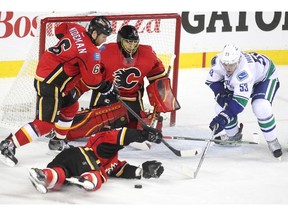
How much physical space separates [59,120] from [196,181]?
946mm

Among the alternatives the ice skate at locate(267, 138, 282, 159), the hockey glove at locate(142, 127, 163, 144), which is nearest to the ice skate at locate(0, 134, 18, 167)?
the hockey glove at locate(142, 127, 163, 144)

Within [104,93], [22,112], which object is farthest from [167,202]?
[22,112]

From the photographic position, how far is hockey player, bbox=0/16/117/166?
5273 mm

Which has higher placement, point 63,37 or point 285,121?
point 63,37

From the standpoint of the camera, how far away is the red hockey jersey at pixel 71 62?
17.3 ft

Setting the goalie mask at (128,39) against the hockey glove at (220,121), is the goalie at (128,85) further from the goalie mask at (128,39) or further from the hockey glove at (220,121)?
the hockey glove at (220,121)

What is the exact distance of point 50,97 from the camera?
5.38m

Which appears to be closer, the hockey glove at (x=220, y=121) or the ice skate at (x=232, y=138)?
the hockey glove at (x=220, y=121)

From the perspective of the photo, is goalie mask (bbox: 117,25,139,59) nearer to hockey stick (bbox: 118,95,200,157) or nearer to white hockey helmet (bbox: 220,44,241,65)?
hockey stick (bbox: 118,95,200,157)

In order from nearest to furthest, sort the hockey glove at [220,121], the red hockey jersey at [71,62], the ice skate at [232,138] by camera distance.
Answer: the red hockey jersey at [71,62]
the hockey glove at [220,121]
the ice skate at [232,138]

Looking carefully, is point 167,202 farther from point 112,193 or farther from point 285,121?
point 285,121

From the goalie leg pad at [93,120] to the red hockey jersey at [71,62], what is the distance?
0.47 meters

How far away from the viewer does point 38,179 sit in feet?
15.6

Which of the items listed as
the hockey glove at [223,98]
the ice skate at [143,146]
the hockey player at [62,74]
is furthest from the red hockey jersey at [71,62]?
the hockey glove at [223,98]
